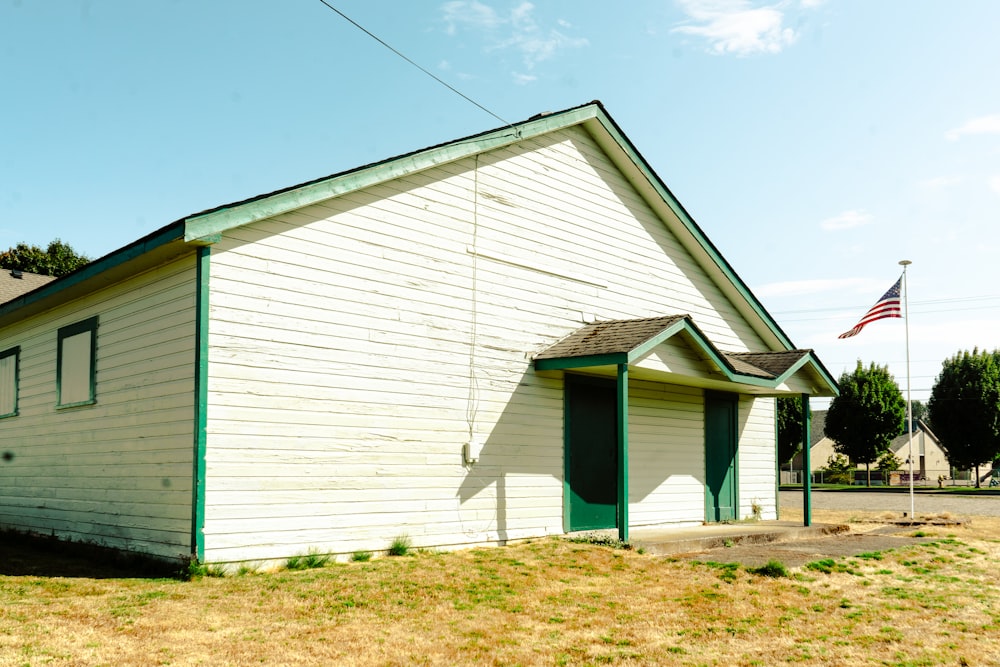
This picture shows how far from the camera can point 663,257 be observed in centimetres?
1609

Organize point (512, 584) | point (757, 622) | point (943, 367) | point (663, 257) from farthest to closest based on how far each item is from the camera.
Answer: point (943, 367)
point (663, 257)
point (512, 584)
point (757, 622)

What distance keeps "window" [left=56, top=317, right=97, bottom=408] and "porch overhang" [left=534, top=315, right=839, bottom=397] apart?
6194 mm

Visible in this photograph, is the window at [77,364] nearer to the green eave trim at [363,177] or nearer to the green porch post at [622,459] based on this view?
the green eave trim at [363,177]

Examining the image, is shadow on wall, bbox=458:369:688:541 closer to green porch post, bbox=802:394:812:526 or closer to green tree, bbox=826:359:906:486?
green porch post, bbox=802:394:812:526

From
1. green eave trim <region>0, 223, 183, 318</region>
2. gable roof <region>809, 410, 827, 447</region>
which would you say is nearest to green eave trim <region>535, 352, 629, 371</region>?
green eave trim <region>0, 223, 183, 318</region>

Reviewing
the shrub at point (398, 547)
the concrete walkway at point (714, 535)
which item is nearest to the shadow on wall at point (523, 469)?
the concrete walkway at point (714, 535)

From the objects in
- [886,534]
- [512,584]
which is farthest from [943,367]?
[512,584]

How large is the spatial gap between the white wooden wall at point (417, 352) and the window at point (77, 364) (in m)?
3.50

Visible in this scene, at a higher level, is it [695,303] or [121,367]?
[695,303]

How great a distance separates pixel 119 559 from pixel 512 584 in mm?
4836

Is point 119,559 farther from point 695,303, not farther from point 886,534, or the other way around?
point 886,534

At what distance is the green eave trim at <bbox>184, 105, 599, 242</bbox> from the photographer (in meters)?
9.16

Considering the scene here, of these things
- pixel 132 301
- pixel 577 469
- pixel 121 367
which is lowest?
pixel 577 469

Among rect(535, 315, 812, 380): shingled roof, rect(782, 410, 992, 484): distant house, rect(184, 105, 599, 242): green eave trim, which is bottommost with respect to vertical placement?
rect(782, 410, 992, 484): distant house
